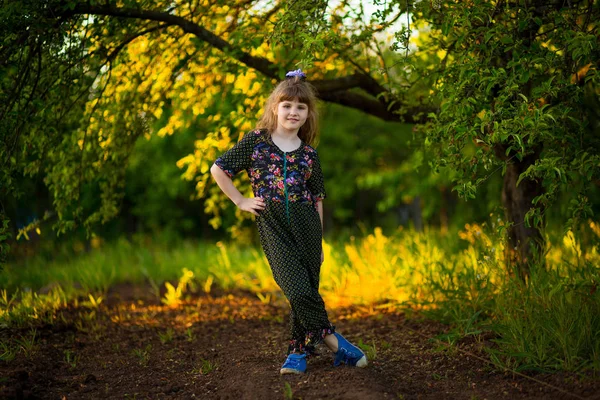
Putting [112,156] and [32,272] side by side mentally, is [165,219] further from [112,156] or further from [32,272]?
[112,156]

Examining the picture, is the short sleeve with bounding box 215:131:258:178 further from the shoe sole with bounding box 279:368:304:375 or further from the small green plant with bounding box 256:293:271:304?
the small green plant with bounding box 256:293:271:304

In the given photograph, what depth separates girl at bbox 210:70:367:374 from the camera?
3482mm

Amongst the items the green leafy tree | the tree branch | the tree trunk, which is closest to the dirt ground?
the tree trunk

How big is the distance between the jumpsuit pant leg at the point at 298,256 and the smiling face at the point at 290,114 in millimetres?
443

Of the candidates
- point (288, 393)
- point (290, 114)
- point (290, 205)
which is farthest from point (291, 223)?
point (288, 393)

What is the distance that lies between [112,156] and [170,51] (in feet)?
3.22

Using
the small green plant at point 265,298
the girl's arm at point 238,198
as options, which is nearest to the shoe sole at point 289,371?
the girl's arm at point 238,198

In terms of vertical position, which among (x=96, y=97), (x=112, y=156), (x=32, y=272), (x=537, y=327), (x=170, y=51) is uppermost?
(x=170, y=51)

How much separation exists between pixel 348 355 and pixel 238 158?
4.16 ft

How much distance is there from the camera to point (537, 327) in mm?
3592

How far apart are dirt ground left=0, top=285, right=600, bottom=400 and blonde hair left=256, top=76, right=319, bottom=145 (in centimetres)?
140

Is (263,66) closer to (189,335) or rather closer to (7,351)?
(189,335)

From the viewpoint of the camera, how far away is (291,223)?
3.50 m

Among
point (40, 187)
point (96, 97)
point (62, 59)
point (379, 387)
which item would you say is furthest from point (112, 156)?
point (40, 187)
